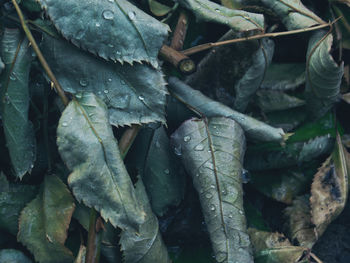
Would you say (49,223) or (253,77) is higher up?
(253,77)

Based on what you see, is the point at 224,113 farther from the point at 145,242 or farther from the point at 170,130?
the point at 145,242

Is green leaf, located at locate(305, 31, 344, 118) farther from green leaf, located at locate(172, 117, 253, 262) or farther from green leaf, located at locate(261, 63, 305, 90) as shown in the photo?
green leaf, located at locate(172, 117, 253, 262)

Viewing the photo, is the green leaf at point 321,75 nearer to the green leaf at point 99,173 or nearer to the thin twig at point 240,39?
the thin twig at point 240,39

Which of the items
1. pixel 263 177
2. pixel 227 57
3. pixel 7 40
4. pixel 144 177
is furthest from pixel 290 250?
pixel 7 40

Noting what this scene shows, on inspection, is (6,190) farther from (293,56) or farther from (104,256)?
(293,56)

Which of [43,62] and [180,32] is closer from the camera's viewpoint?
[43,62]

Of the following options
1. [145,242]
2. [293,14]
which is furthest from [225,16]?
[145,242]
